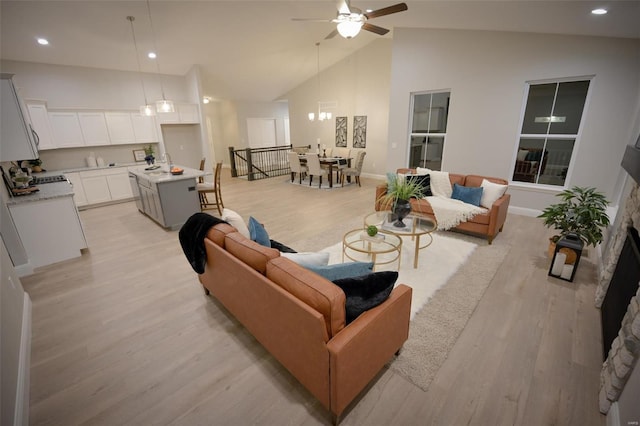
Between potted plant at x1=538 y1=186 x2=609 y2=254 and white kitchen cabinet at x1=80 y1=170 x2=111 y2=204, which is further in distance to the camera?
white kitchen cabinet at x1=80 y1=170 x2=111 y2=204

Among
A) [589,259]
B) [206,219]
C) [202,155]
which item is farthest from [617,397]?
[202,155]

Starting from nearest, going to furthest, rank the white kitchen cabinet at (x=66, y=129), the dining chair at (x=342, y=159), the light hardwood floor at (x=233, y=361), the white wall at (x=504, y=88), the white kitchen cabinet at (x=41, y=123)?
the light hardwood floor at (x=233, y=361) → the white wall at (x=504, y=88) → the white kitchen cabinet at (x=41, y=123) → the white kitchen cabinet at (x=66, y=129) → the dining chair at (x=342, y=159)

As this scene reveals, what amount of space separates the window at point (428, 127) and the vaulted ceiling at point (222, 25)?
4.41ft

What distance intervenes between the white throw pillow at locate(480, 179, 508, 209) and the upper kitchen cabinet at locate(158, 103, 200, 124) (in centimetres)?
681

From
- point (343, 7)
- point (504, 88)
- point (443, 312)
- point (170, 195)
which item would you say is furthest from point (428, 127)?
point (170, 195)

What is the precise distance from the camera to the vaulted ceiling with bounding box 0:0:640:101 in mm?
3629

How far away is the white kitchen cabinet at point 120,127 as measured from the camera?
20.4 ft

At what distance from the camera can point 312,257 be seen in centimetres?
198

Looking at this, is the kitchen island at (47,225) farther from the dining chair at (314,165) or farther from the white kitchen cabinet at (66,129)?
the dining chair at (314,165)

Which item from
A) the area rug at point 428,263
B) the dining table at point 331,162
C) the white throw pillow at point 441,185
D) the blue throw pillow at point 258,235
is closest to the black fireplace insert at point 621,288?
the area rug at point 428,263

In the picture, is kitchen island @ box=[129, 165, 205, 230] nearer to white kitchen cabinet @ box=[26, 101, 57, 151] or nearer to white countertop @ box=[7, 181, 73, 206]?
white countertop @ box=[7, 181, 73, 206]

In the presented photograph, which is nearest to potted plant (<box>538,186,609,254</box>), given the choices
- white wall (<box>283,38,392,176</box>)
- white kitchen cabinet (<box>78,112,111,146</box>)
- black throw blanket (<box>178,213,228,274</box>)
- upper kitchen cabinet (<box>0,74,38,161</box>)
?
black throw blanket (<box>178,213,228,274</box>)

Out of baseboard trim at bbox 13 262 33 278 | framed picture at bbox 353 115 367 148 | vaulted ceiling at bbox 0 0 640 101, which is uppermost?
vaulted ceiling at bbox 0 0 640 101

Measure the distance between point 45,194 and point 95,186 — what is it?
9.10 feet
